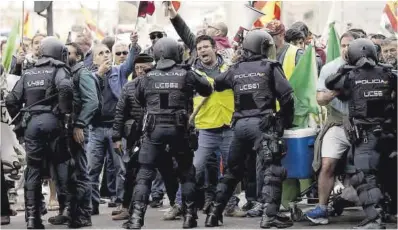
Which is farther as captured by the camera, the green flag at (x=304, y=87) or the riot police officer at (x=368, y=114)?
the green flag at (x=304, y=87)

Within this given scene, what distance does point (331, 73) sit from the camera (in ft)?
32.7

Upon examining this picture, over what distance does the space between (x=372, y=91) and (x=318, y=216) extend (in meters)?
1.52

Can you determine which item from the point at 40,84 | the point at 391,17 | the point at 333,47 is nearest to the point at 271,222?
the point at 333,47

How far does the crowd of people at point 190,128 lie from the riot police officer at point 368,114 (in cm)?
1

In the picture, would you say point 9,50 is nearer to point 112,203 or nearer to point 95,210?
point 112,203

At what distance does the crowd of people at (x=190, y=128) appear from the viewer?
9695 millimetres

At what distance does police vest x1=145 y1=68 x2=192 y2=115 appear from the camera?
9.78m

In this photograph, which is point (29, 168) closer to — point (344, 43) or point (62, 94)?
point (62, 94)

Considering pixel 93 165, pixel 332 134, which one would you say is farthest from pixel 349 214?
pixel 93 165

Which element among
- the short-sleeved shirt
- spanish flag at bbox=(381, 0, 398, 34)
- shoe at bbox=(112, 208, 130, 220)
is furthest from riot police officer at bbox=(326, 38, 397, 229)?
spanish flag at bbox=(381, 0, 398, 34)

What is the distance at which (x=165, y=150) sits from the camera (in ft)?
32.6

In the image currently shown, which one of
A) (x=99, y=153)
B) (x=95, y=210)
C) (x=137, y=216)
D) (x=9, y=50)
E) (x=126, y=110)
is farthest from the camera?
(x=9, y=50)

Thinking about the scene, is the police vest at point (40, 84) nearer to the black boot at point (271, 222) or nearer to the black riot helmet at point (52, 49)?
the black riot helmet at point (52, 49)

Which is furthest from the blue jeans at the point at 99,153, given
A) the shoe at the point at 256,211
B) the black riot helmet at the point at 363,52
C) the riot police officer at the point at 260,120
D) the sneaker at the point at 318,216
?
the black riot helmet at the point at 363,52
